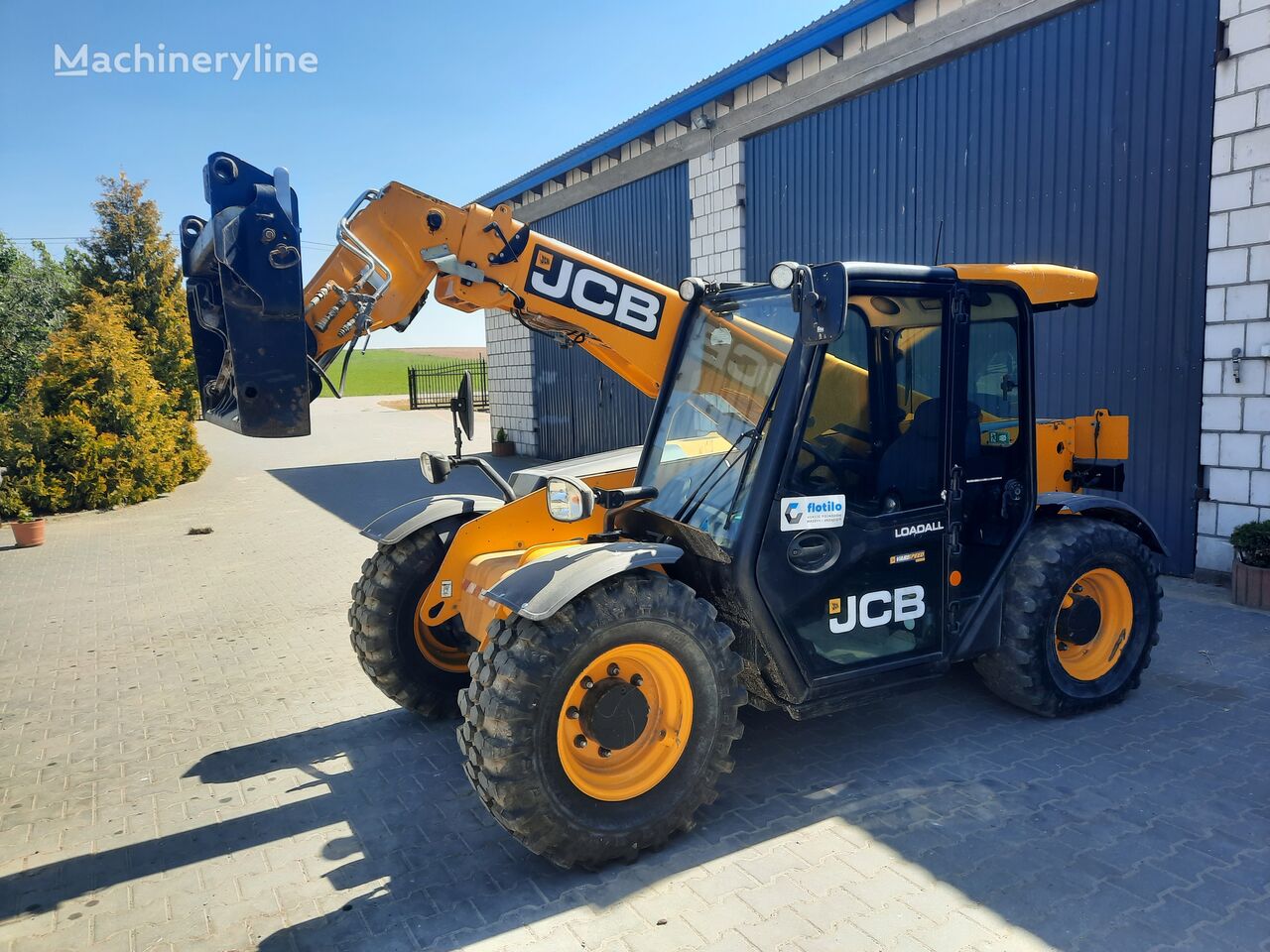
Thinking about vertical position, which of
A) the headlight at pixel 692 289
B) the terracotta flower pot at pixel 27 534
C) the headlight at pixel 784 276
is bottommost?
the terracotta flower pot at pixel 27 534

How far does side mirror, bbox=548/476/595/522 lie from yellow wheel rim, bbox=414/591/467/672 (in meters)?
1.15

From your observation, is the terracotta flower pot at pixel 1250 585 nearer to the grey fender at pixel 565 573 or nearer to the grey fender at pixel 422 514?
the grey fender at pixel 565 573

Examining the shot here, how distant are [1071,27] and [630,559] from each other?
7.16 meters

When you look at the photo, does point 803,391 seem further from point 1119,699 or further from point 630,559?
point 1119,699

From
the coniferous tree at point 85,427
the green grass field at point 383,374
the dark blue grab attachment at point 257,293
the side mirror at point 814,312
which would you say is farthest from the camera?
the green grass field at point 383,374

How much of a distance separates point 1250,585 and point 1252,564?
159mm

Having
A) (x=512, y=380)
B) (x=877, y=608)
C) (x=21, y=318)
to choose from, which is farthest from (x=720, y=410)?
(x=21, y=318)

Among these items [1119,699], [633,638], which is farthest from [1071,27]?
[633,638]

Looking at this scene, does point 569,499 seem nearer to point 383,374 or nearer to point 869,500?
point 869,500

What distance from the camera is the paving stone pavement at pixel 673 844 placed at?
3150 millimetres

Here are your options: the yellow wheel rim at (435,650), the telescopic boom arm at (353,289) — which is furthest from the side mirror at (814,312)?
the yellow wheel rim at (435,650)

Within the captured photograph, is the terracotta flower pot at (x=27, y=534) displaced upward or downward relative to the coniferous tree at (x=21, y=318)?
downward

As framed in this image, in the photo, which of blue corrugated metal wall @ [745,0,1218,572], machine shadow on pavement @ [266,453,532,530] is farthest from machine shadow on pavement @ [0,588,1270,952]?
machine shadow on pavement @ [266,453,532,530]

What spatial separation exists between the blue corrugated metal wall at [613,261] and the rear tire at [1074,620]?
30.3 ft
